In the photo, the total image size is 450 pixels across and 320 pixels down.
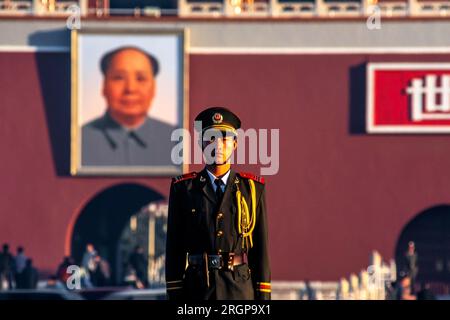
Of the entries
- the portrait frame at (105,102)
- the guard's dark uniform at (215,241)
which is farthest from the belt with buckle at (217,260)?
the portrait frame at (105,102)

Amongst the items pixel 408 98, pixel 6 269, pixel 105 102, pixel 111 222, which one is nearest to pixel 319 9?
pixel 408 98

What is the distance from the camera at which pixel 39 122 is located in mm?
31203

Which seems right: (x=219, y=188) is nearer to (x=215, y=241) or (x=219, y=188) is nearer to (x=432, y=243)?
(x=215, y=241)

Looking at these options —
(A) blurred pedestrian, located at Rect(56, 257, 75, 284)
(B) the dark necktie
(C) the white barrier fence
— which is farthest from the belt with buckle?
(A) blurred pedestrian, located at Rect(56, 257, 75, 284)

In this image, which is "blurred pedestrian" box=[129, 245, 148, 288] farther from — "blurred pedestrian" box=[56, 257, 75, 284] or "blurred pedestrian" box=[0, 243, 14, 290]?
"blurred pedestrian" box=[0, 243, 14, 290]

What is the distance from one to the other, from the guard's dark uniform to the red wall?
21.9m

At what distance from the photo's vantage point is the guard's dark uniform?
27.1ft

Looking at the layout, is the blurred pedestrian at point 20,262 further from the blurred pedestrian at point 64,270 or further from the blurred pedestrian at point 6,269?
the blurred pedestrian at point 64,270

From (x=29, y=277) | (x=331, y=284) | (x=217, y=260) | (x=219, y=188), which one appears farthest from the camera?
(x=331, y=284)

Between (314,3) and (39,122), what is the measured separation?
6748 mm

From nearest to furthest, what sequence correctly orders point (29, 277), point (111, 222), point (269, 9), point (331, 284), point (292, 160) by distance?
point (29, 277), point (331, 284), point (292, 160), point (269, 9), point (111, 222)

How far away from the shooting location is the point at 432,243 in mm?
31344

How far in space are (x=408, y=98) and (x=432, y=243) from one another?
3.35m
